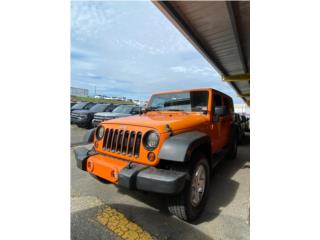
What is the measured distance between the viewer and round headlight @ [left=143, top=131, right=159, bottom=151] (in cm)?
→ 209

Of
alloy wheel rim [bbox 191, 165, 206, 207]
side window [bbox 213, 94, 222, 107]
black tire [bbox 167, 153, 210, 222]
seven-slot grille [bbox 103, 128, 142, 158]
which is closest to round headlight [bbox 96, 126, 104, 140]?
seven-slot grille [bbox 103, 128, 142, 158]

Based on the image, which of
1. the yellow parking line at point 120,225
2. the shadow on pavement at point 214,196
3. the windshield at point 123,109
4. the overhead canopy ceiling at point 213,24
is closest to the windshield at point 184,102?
the shadow on pavement at point 214,196

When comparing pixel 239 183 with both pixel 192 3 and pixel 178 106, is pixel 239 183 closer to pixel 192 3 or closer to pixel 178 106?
pixel 178 106

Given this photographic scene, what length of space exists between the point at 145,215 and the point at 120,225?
0.35 meters

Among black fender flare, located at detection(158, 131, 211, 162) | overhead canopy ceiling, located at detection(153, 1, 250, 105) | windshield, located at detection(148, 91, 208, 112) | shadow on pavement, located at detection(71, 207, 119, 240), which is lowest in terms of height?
shadow on pavement, located at detection(71, 207, 119, 240)

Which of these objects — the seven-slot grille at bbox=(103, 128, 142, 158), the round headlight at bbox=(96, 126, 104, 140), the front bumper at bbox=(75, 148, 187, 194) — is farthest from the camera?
the round headlight at bbox=(96, 126, 104, 140)

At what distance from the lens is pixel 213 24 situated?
4.46m

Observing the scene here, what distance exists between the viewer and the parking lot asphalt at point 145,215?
1953 mm

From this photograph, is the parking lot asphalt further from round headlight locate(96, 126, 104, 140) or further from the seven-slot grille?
round headlight locate(96, 126, 104, 140)

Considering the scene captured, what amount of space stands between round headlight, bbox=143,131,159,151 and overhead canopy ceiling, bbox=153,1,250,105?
2.69 m

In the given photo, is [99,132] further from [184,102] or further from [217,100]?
[217,100]

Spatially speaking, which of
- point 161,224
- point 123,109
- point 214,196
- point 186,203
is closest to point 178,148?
point 186,203

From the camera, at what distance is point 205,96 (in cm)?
328
